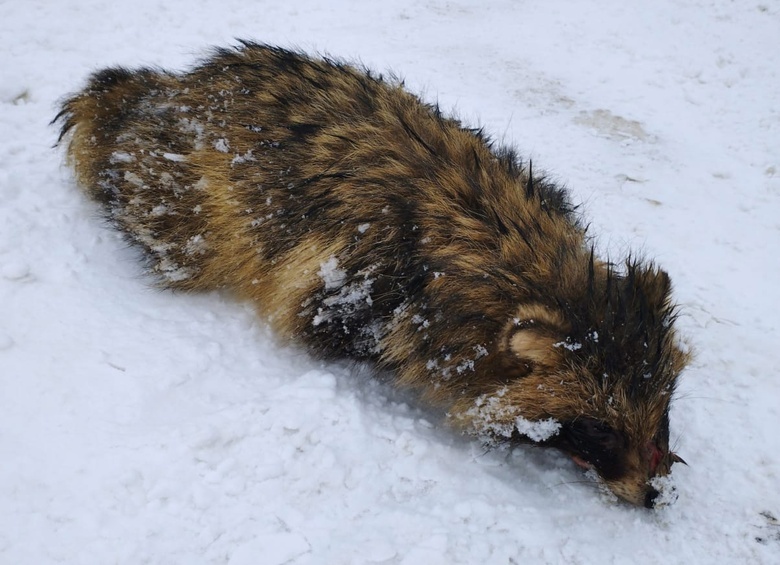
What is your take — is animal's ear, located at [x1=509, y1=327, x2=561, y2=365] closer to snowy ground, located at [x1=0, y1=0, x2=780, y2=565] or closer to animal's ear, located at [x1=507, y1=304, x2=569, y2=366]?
animal's ear, located at [x1=507, y1=304, x2=569, y2=366]

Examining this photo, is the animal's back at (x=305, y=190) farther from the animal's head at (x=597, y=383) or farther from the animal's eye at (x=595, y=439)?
the animal's eye at (x=595, y=439)

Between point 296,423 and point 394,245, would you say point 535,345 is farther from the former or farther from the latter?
point 296,423

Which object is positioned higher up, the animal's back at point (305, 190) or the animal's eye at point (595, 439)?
the animal's back at point (305, 190)

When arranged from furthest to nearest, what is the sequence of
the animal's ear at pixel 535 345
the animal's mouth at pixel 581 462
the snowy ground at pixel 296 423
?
1. the animal's mouth at pixel 581 462
2. the animal's ear at pixel 535 345
3. the snowy ground at pixel 296 423

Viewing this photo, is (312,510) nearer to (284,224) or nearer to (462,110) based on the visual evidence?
(284,224)

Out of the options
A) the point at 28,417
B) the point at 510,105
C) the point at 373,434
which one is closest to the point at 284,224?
the point at 373,434

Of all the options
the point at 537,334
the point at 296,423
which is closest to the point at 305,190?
the point at 296,423

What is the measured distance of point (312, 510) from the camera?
2707 mm

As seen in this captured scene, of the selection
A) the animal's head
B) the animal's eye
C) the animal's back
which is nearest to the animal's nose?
the animal's head

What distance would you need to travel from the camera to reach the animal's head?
9.29 feet

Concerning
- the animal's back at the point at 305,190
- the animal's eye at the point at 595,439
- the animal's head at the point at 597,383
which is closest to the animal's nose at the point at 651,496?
the animal's head at the point at 597,383

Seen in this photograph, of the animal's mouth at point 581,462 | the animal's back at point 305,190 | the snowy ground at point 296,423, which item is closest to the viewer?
the snowy ground at point 296,423

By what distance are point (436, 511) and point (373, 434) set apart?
1.86ft

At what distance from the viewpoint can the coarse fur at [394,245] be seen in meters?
2.89
